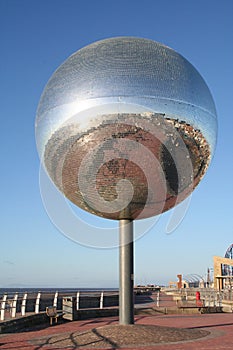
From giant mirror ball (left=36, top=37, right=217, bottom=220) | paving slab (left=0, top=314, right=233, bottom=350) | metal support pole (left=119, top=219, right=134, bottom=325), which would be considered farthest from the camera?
metal support pole (left=119, top=219, right=134, bottom=325)

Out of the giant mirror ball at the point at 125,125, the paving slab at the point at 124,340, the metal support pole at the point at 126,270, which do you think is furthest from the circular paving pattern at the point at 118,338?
the giant mirror ball at the point at 125,125

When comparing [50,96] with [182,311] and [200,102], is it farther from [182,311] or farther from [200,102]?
[182,311]

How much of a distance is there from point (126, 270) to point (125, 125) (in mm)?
3942

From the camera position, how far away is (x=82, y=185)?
10031 mm

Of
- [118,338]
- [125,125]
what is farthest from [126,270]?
[125,125]

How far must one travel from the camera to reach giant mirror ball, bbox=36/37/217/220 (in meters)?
8.96

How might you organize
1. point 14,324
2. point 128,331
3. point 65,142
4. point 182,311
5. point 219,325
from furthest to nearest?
point 182,311 < point 219,325 < point 14,324 < point 128,331 < point 65,142

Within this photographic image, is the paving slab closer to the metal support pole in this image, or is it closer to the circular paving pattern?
the circular paving pattern

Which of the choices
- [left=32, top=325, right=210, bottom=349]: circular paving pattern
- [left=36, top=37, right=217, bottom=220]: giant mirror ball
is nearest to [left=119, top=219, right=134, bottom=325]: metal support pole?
[left=32, top=325, right=210, bottom=349]: circular paving pattern

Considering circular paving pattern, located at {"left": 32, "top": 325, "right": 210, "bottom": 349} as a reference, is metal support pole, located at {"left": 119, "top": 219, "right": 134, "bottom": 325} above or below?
above

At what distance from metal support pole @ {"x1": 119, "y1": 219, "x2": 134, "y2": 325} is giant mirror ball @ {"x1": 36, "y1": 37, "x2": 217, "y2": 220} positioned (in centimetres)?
83

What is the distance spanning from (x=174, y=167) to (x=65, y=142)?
2438mm

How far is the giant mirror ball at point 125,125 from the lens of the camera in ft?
29.4

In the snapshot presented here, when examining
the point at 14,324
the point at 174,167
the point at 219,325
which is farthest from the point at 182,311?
the point at 174,167
